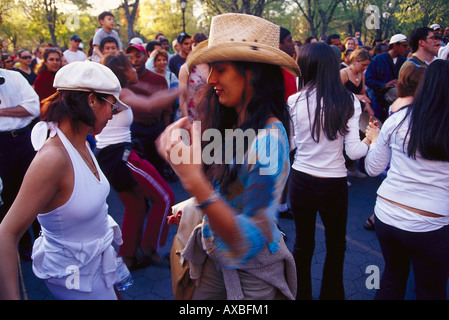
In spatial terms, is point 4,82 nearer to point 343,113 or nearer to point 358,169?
point 343,113

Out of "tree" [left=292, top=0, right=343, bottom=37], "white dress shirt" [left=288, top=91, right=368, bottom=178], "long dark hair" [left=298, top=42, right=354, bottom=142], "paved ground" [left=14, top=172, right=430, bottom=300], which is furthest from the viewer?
"tree" [left=292, top=0, right=343, bottom=37]

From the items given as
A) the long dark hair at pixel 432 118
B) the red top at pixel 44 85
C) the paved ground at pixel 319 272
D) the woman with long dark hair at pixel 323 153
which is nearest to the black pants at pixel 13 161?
the paved ground at pixel 319 272

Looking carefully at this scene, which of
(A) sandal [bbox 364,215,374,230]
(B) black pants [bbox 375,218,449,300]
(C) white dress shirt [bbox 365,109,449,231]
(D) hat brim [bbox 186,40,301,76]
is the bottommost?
(A) sandal [bbox 364,215,374,230]

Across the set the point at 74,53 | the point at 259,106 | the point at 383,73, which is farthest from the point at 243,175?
the point at 74,53

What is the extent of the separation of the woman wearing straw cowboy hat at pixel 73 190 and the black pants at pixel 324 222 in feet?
4.96

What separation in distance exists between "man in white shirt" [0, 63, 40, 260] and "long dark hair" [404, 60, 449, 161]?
3602 millimetres

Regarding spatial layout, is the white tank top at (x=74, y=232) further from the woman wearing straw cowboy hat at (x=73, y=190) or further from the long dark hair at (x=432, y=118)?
the long dark hair at (x=432, y=118)

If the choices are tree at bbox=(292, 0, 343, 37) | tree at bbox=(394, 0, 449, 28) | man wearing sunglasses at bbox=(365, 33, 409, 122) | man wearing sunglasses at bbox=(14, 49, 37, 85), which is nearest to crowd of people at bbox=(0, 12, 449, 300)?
tree at bbox=(394, 0, 449, 28)

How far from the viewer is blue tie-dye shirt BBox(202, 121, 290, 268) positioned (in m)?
1.31

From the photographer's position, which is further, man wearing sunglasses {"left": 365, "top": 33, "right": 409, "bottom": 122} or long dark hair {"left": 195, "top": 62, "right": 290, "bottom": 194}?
man wearing sunglasses {"left": 365, "top": 33, "right": 409, "bottom": 122}

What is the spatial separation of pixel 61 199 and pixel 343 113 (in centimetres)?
194

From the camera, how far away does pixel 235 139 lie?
62.7 inches

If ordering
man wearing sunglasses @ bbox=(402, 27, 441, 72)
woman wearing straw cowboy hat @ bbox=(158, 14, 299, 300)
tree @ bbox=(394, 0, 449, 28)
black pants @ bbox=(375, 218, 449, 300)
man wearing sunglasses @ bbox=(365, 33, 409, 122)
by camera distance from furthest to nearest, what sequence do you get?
man wearing sunglasses @ bbox=(365, 33, 409, 122)
man wearing sunglasses @ bbox=(402, 27, 441, 72)
tree @ bbox=(394, 0, 449, 28)
black pants @ bbox=(375, 218, 449, 300)
woman wearing straw cowboy hat @ bbox=(158, 14, 299, 300)

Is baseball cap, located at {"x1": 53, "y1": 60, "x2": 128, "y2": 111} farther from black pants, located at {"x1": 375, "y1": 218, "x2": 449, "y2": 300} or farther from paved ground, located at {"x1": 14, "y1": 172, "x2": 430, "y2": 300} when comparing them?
paved ground, located at {"x1": 14, "y1": 172, "x2": 430, "y2": 300}
